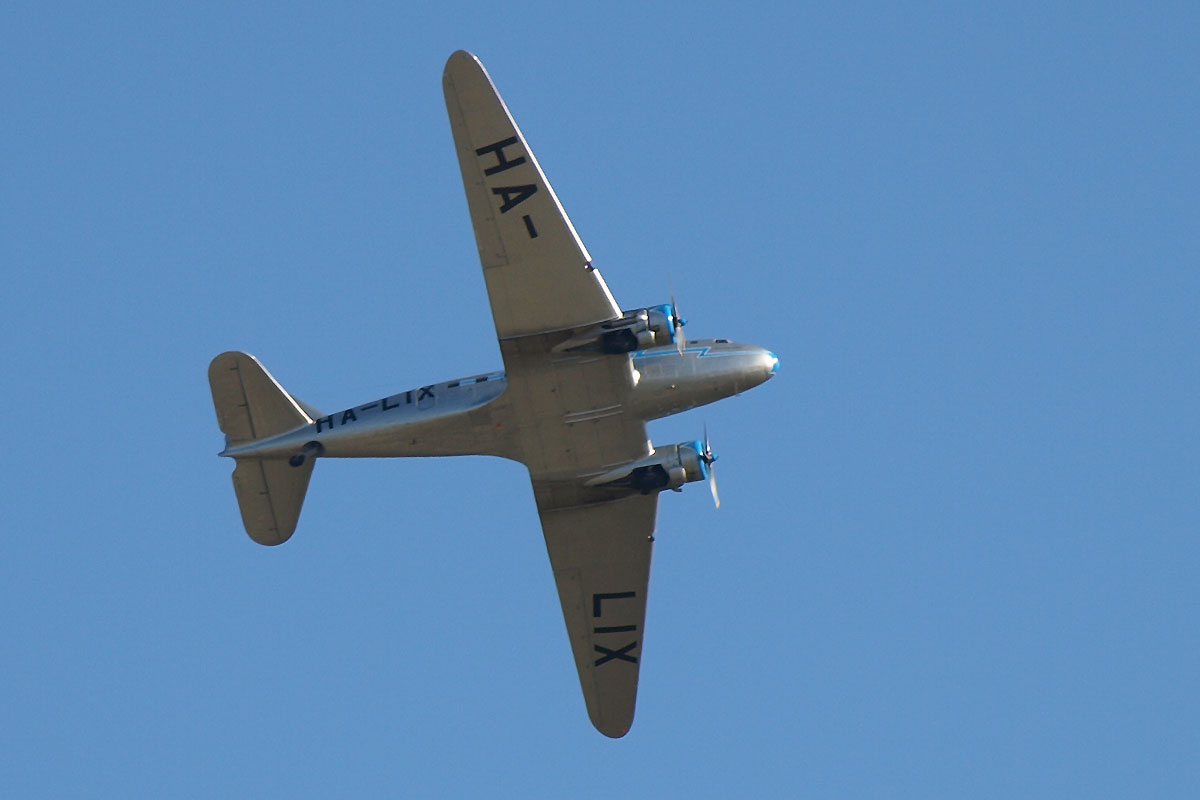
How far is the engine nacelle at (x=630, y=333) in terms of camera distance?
4359 centimetres

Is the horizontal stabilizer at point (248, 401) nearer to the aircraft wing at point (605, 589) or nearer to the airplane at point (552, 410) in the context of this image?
the airplane at point (552, 410)

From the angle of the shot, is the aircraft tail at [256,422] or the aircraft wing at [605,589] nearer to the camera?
the aircraft tail at [256,422]

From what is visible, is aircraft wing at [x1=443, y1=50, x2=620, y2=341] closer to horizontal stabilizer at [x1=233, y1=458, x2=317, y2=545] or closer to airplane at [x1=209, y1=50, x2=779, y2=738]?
airplane at [x1=209, y1=50, x2=779, y2=738]

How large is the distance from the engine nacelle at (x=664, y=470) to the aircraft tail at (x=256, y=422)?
28.9ft

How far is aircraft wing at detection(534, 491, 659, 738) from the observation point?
159ft

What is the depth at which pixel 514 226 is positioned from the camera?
42625 mm

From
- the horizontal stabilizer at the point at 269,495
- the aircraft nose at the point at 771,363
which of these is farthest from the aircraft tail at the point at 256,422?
the aircraft nose at the point at 771,363

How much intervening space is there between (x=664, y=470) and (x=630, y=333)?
447cm

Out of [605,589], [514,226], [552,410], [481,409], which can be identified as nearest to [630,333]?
[552,410]

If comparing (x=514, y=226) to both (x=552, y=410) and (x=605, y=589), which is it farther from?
(x=605, y=589)

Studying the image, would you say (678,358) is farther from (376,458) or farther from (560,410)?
(376,458)

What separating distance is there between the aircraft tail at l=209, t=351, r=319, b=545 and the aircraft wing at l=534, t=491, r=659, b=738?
Answer: 713 centimetres

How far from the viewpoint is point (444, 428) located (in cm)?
4600

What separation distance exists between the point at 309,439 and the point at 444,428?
12.8 ft
